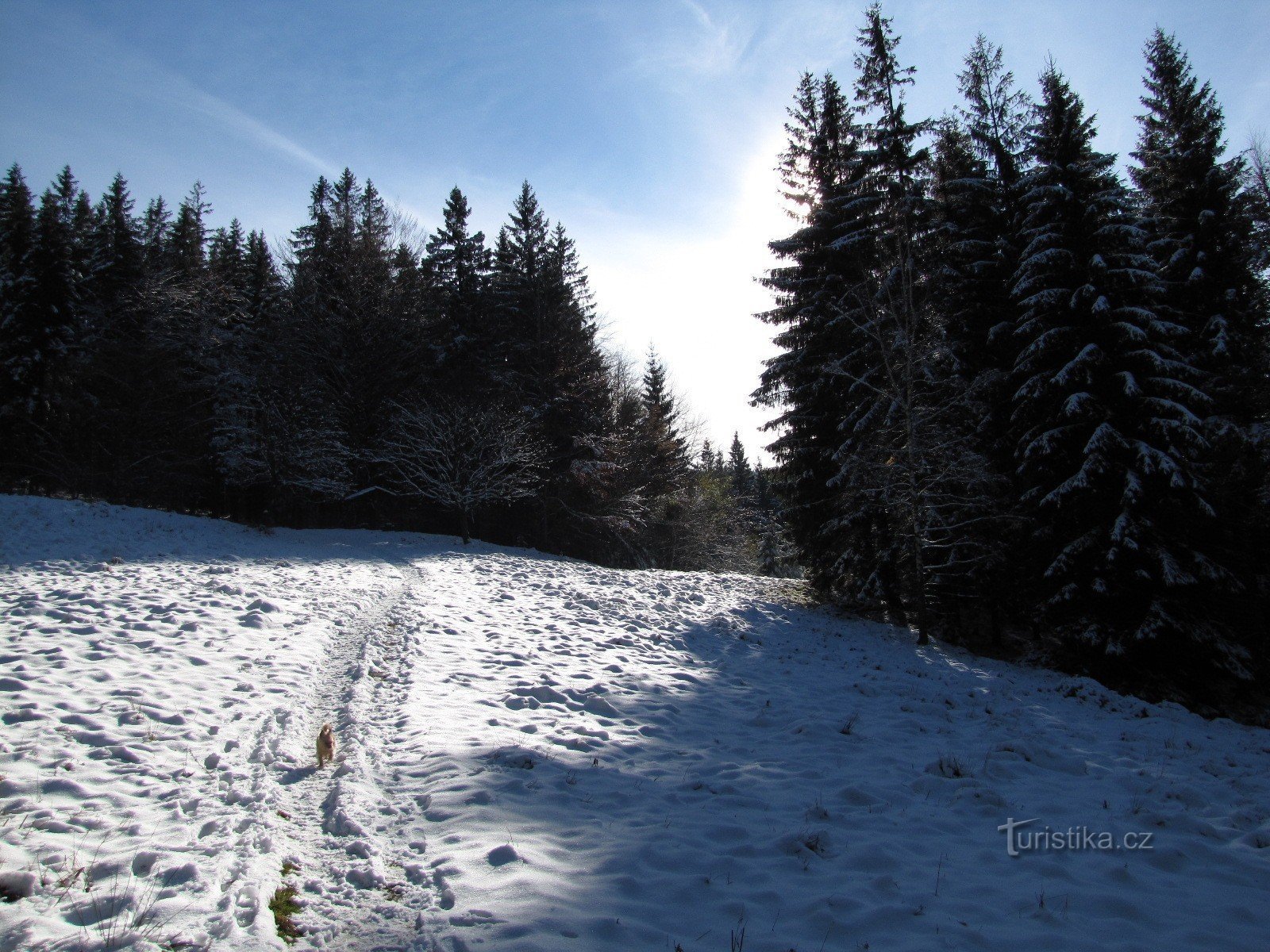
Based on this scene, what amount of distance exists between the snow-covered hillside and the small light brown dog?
8cm

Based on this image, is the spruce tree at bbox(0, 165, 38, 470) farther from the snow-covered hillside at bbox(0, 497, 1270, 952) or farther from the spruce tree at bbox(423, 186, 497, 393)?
the snow-covered hillside at bbox(0, 497, 1270, 952)

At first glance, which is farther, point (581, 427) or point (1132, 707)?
point (581, 427)

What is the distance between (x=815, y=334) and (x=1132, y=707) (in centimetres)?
1130

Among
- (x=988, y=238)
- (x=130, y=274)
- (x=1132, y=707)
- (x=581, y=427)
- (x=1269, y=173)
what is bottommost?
(x=1132, y=707)

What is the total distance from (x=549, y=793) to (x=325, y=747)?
6.85 feet

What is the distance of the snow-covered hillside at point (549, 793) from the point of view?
3.23m

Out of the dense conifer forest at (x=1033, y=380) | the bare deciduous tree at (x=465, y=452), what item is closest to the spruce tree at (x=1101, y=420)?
the dense conifer forest at (x=1033, y=380)

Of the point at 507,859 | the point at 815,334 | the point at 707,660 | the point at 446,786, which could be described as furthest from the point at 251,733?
the point at 815,334

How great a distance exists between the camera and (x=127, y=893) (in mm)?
3012

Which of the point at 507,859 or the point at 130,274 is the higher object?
the point at 130,274

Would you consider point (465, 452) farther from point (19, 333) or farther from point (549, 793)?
point (19, 333)

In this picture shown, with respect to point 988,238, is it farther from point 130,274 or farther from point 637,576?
point 130,274

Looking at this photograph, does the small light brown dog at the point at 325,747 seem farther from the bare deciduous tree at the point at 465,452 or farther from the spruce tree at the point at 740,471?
the spruce tree at the point at 740,471

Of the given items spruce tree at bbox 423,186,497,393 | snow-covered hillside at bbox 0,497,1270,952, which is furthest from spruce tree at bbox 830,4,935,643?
spruce tree at bbox 423,186,497,393
